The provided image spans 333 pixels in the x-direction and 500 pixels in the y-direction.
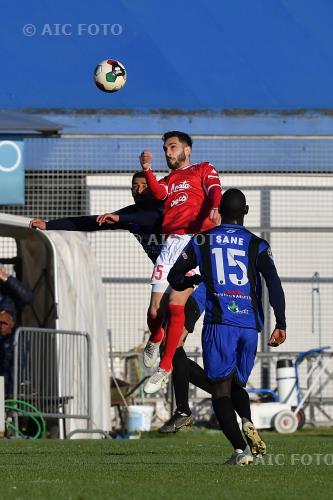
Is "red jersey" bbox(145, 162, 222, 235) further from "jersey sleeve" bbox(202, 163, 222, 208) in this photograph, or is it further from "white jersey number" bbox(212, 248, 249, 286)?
"white jersey number" bbox(212, 248, 249, 286)

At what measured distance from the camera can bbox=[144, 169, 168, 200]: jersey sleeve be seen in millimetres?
10430

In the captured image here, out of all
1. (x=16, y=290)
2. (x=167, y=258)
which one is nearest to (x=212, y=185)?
(x=167, y=258)

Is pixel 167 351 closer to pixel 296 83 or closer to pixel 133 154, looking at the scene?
pixel 133 154

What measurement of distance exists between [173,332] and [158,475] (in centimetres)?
276

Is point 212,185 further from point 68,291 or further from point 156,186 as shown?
point 68,291

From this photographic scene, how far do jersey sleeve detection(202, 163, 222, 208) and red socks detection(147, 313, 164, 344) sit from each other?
44.0 inches

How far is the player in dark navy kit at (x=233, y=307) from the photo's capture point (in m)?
8.45

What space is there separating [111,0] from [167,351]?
1384 centimetres

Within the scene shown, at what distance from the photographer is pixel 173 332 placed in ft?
34.5

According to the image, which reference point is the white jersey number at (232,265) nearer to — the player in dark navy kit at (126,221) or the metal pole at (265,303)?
the player in dark navy kit at (126,221)

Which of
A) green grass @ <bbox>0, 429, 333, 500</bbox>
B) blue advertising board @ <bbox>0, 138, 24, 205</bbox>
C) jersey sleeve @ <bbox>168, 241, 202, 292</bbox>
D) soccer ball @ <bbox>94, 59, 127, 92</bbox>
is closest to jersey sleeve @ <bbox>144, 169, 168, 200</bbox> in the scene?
jersey sleeve @ <bbox>168, 241, 202, 292</bbox>

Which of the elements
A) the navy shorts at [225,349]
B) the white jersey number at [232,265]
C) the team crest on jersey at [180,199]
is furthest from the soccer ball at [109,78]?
the navy shorts at [225,349]

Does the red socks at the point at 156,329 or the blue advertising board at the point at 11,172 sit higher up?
the blue advertising board at the point at 11,172

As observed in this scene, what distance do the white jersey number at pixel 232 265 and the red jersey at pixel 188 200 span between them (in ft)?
6.70
